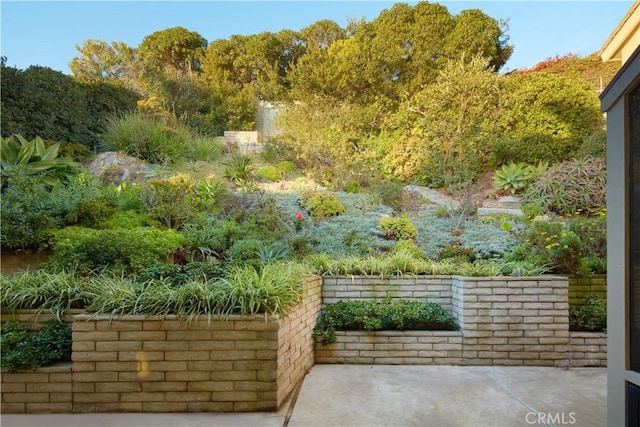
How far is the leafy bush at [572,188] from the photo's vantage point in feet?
21.4

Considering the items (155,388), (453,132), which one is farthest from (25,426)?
(453,132)

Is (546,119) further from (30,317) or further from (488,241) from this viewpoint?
(30,317)

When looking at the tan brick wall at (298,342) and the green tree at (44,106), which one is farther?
the green tree at (44,106)

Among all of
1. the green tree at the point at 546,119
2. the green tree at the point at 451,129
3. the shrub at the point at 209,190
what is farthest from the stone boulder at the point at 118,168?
the green tree at the point at 546,119

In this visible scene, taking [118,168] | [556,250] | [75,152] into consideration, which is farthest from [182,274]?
[75,152]

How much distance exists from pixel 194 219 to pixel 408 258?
116 inches

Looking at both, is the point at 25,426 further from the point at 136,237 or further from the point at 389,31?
the point at 389,31

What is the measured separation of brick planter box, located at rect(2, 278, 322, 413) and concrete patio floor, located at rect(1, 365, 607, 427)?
0.27 feet

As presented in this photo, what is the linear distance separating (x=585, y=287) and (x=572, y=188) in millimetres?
3153

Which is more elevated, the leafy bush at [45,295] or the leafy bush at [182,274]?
the leafy bush at [182,274]

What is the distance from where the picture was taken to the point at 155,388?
2676 mm

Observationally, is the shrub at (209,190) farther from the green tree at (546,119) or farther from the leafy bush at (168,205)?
the green tree at (546,119)

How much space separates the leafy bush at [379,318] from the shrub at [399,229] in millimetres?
1923

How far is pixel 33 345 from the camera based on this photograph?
9.11 ft
